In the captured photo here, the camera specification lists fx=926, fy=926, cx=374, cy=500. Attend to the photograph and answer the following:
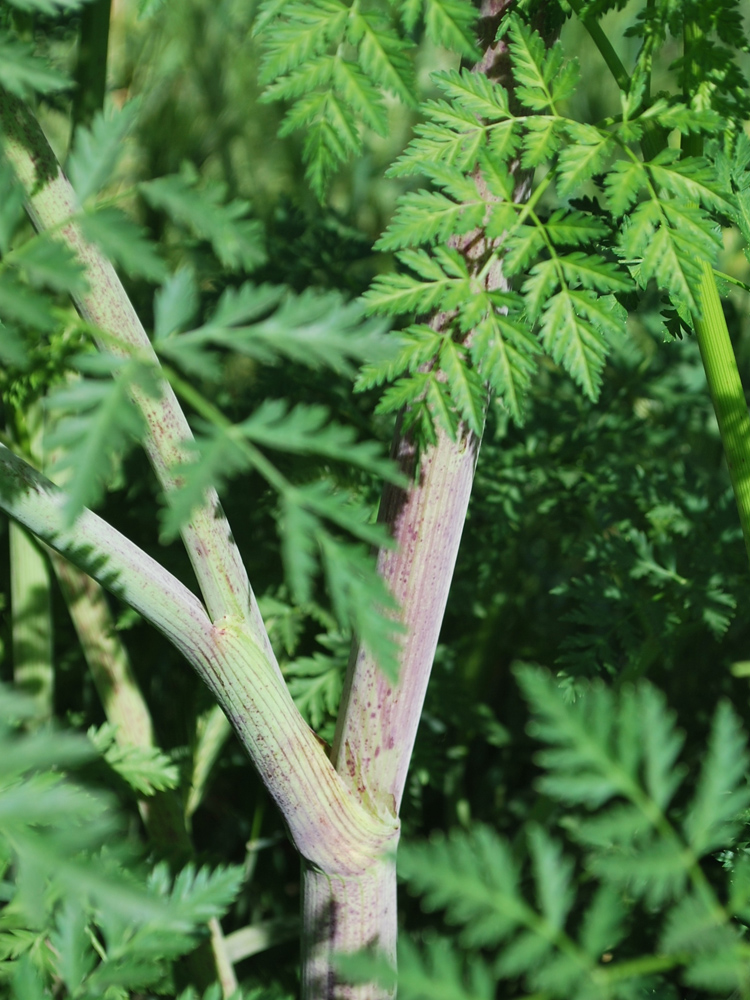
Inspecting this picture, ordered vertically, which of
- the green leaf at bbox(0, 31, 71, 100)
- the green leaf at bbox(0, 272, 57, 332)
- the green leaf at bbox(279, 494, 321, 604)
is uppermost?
the green leaf at bbox(0, 31, 71, 100)

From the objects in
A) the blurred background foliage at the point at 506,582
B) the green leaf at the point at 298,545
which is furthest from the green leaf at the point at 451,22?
the blurred background foliage at the point at 506,582

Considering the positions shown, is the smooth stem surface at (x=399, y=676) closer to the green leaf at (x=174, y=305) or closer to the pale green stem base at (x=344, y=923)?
the pale green stem base at (x=344, y=923)

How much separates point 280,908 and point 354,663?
0.52 metres

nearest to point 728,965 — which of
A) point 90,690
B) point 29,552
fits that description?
point 29,552

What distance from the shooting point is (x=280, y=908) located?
3.30 ft

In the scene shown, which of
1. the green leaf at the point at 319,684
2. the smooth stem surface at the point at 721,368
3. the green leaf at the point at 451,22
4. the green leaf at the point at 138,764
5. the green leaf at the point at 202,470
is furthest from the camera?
the green leaf at the point at 319,684

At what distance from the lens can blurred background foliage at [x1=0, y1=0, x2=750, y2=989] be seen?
0.84 metres

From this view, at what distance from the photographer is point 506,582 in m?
1.09

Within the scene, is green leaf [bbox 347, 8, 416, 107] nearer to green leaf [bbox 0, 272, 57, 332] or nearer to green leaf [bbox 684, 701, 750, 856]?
green leaf [bbox 0, 272, 57, 332]

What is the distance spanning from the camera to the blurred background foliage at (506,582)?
836 mm

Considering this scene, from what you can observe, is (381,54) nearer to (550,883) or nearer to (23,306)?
(23,306)

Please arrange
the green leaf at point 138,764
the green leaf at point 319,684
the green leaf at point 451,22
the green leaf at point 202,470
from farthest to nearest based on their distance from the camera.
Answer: the green leaf at point 319,684, the green leaf at point 138,764, the green leaf at point 451,22, the green leaf at point 202,470

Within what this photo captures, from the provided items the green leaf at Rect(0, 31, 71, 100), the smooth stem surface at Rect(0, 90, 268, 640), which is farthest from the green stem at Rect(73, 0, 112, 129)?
the green leaf at Rect(0, 31, 71, 100)

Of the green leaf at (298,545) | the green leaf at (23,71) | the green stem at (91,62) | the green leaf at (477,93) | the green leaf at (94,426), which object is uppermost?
the green stem at (91,62)
